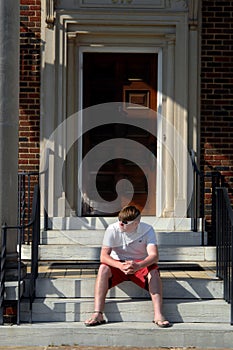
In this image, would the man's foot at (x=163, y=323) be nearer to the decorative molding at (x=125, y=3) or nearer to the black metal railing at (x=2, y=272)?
the black metal railing at (x=2, y=272)

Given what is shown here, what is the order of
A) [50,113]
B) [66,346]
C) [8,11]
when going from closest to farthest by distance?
[66,346]
[8,11]
[50,113]

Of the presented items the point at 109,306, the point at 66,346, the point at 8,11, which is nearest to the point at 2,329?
the point at 66,346

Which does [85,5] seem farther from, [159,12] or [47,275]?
[47,275]

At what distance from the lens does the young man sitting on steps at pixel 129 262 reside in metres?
6.28

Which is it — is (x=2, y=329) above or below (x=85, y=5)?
below

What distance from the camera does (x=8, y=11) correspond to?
648 cm

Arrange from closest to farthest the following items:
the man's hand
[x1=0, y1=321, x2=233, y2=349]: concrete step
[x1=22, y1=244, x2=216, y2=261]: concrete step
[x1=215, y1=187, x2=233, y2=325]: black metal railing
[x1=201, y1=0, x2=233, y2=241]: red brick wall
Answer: [x1=0, y1=321, x2=233, y2=349]: concrete step < the man's hand < [x1=215, y1=187, x2=233, y2=325]: black metal railing < [x1=22, y1=244, x2=216, y2=261]: concrete step < [x1=201, y1=0, x2=233, y2=241]: red brick wall

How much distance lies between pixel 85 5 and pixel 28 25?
0.75 metres

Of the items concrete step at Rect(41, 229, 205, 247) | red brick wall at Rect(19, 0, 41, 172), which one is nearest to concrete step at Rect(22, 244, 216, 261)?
concrete step at Rect(41, 229, 205, 247)

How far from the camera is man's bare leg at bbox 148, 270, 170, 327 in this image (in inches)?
244

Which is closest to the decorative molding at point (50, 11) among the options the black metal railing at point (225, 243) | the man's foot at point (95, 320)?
the black metal railing at point (225, 243)

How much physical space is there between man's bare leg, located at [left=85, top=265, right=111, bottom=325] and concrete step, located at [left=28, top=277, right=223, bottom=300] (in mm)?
300

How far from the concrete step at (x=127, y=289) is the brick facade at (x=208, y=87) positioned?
2321 mm

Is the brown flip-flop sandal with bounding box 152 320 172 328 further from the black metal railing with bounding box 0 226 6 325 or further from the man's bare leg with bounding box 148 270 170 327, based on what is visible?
the black metal railing with bounding box 0 226 6 325
